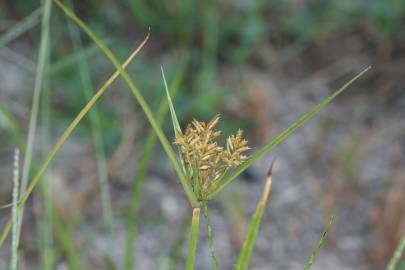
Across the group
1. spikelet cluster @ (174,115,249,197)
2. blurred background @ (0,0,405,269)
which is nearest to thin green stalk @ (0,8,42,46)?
blurred background @ (0,0,405,269)

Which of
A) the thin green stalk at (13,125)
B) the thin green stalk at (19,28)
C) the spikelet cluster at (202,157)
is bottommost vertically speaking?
the spikelet cluster at (202,157)

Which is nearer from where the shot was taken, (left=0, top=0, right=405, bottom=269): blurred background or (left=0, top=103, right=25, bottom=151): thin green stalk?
(left=0, top=103, right=25, bottom=151): thin green stalk

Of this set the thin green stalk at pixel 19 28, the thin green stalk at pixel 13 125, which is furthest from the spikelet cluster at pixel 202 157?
the thin green stalk at pixel 19 28

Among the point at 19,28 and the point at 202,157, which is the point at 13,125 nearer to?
the point at 19,28

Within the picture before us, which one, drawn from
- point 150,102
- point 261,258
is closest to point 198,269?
point 261,258

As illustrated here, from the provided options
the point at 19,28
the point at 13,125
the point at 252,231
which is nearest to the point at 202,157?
the point at 252,231

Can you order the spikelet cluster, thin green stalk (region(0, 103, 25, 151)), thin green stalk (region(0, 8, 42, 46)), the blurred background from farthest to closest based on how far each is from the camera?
the blurred background
thin green stalk (region(0, 8, 42, 46))
thin green stalk (region(0, 103, 25, 151))
the spikelet cluster

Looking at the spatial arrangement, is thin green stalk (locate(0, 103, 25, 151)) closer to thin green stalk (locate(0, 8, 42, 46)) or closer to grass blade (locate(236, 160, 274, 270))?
thin green stalk (locate(0, 8, 42, 46))

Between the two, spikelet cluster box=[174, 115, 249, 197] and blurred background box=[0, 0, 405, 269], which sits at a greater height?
blurred background box=[0, 0, 405, 269]

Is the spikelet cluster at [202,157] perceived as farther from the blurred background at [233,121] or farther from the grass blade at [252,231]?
the blurred background at [233,121]
